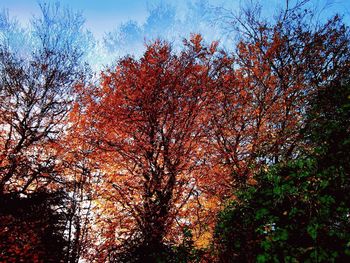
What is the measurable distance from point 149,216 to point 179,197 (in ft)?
6.39

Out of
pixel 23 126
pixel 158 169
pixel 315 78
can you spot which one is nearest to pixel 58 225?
pixel 23 126

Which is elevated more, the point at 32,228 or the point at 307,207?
the point at 32,228

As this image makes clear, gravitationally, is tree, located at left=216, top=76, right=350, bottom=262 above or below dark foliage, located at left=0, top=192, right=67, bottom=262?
below

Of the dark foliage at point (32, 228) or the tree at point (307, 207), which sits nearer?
the tree at point (307, 207)

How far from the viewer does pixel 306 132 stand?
24.2 feet

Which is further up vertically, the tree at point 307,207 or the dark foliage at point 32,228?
the dark foliage at point 32,228

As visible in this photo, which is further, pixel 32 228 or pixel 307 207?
pixel 32 228

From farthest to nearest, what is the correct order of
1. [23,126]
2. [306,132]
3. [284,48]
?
[23,126]
[284,48]
[306,132]

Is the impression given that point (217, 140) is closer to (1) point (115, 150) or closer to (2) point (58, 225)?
(1) point (115, 150)

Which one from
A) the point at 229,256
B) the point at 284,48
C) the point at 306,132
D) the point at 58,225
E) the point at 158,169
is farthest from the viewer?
the point at 58,225

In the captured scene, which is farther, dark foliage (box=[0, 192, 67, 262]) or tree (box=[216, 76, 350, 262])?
dark foliage (box=[0, 192, 67, 262])

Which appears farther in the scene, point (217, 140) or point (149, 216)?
point (217, 140)

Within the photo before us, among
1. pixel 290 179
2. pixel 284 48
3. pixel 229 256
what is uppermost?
pixel 284 48

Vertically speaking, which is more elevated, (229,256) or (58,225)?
(58,225)
